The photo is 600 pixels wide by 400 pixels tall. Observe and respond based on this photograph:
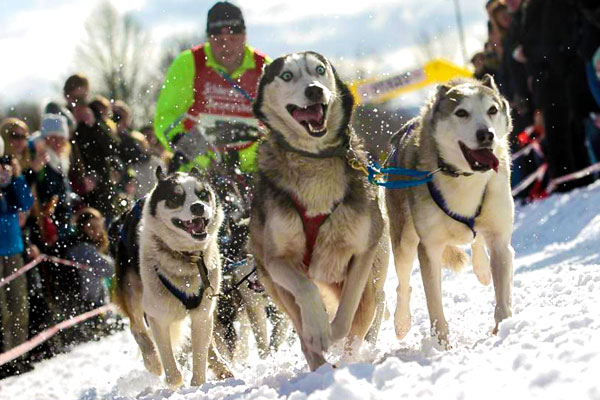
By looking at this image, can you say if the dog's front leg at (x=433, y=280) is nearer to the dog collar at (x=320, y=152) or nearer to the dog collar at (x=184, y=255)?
the dog collar at (x=320, y=152)

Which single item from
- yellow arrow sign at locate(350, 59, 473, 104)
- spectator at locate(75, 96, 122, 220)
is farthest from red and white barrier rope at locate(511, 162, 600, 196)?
spectator at locate(75, 96, 122, 220)

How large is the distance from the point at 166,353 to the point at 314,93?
63.7 inches

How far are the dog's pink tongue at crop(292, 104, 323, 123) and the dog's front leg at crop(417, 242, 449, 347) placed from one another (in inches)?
27.1

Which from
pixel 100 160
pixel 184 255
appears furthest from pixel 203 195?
pixel 100 160

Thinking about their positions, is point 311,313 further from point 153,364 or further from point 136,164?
point 136,164

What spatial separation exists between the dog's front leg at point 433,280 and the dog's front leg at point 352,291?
0.26 m

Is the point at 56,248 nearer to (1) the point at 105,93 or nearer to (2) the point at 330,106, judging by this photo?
(2) the point at 330,106

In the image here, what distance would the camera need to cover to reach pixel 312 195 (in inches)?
142

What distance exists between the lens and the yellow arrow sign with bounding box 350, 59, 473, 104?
14.5 metres

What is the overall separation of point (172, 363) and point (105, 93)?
89.5 feet

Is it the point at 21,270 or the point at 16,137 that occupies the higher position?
the point at 16,137

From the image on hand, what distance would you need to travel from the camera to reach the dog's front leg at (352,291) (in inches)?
143

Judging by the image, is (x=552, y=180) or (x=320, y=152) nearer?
(x=320, y=152)

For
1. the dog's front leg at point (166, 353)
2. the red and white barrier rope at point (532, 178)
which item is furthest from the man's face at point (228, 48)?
the red and white barrier rope at point (532, 178)
